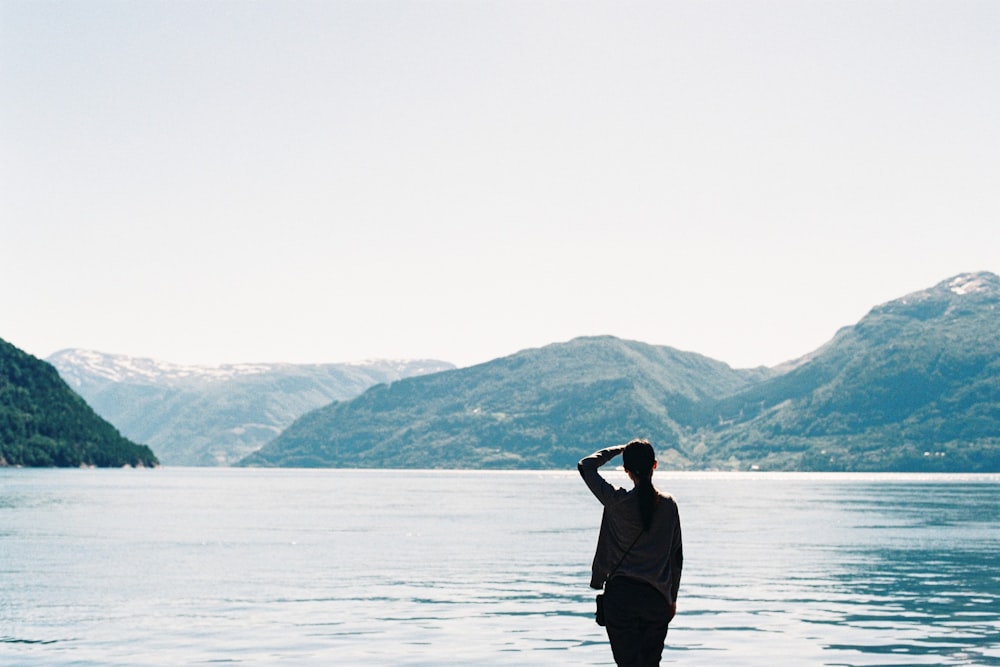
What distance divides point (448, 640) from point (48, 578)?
29.2m

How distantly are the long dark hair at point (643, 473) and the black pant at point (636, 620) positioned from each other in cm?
81

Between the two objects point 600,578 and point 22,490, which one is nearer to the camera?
point 600,578

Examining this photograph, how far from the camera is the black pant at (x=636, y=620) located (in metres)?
14.1

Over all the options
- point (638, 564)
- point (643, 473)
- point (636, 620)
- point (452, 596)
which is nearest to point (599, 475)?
point (643, 473)

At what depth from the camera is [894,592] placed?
55.9 meters

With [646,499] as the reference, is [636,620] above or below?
below

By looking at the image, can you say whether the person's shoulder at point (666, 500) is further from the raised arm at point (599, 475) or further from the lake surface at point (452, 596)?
the lake surface at point (452, 596)

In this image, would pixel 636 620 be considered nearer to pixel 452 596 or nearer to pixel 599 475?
pixel 599 475

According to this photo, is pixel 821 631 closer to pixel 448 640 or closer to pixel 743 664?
pixel 743 664

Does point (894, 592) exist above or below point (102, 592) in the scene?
below

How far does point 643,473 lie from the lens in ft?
45.5

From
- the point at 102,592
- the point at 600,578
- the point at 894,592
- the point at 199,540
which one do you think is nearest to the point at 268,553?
the point at 199,540

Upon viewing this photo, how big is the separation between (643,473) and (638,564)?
3.84 feet

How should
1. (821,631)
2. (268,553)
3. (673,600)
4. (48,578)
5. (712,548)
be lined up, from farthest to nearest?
(712,548) < (268,553) < (48,578) < (821,631) < (673,600)
